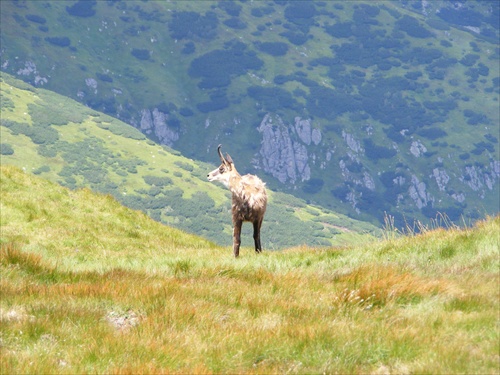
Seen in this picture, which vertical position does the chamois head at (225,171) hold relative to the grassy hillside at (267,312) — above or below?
below

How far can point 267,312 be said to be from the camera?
8.47m

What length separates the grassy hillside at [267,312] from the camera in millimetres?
6512

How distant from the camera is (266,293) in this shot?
9617 millimetres

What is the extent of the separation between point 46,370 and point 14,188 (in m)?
21.2

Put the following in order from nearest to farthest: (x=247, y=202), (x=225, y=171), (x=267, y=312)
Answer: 1. (x=267, y=312)
2. (x=247, y=202)
3. (x=225, y=171)

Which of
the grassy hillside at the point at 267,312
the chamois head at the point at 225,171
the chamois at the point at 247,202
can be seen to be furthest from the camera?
the chamois head at the point at 225,171

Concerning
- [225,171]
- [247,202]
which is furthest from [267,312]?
[225,171]

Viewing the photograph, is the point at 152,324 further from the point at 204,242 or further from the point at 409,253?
the point at 204,242

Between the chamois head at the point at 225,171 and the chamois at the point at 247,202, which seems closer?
the chamois at the point at 247,202

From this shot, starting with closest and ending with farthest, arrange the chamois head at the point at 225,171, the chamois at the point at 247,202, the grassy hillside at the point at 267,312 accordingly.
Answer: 1. the grassy hillside at the point at 267,312
2. the chamois at the point at 247,202
3. the chamois head at the point at 225,171

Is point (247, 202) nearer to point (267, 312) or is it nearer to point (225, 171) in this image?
point (225, 171)

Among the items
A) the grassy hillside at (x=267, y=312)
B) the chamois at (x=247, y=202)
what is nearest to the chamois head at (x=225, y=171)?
the chamois at (x=247, y=202)

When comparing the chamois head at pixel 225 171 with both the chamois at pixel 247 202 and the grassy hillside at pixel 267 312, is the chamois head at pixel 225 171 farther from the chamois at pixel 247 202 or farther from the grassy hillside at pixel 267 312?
the grassy hillside at pixel 267 312

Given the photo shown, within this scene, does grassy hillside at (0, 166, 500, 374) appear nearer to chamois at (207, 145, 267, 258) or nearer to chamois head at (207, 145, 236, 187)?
chamois at (207, 145, 267, 258)
